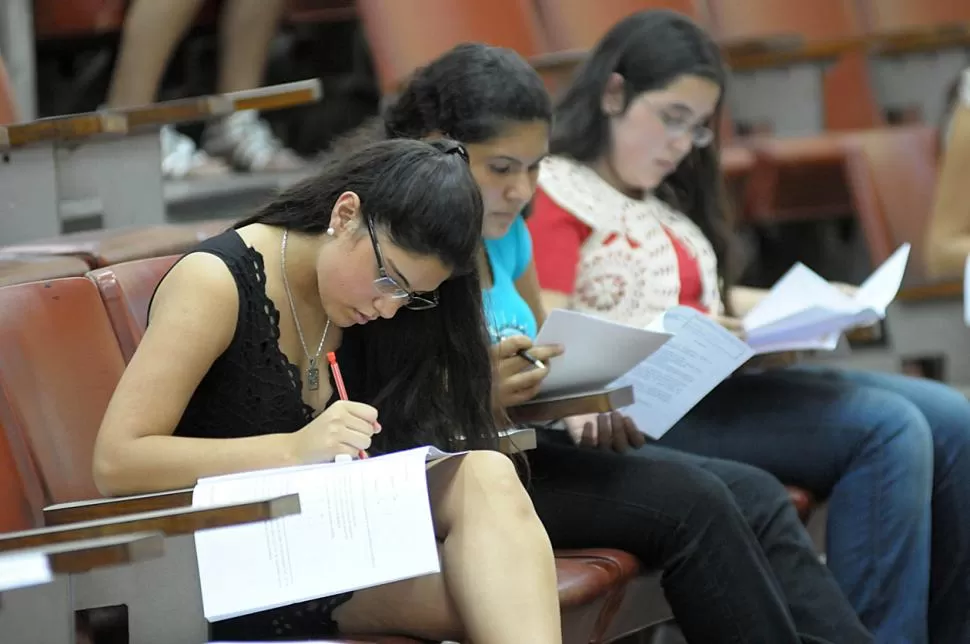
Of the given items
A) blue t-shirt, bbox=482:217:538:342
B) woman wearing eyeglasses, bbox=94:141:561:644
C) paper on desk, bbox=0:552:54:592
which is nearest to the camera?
paper on desk, bbox=0:552:54:592

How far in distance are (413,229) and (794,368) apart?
74cm

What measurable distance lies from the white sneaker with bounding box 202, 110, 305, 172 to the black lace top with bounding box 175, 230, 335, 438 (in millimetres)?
1072

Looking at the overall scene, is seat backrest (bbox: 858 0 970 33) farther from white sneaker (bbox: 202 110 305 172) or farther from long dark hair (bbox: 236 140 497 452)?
long dark hair (bbox: 236 140 497 452)

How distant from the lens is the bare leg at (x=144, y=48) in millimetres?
2197

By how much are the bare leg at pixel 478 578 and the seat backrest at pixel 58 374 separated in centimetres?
25

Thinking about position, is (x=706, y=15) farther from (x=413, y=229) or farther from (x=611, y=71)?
(x=413, y=229)

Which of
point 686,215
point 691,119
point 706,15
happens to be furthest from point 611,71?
point 706,15

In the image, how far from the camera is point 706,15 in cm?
279

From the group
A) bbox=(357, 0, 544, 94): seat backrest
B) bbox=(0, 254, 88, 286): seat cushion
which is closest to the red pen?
bbox=(0, 254, 88, 286): seat cushion

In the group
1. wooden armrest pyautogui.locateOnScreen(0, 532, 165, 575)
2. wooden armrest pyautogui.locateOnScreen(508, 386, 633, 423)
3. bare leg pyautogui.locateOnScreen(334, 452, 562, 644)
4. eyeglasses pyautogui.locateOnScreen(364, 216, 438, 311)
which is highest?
eyeglasses pyautogui.locateOnScreen(364, 216, 438, 311)

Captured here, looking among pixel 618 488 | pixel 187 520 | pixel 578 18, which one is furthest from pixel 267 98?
pixel 578 18

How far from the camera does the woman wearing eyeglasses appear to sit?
110cm

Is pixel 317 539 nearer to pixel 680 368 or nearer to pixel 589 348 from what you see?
pixel 589 348

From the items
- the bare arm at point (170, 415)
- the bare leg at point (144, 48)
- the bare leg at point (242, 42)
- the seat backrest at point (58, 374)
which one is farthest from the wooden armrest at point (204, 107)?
the bare leg at point (242, 42)
